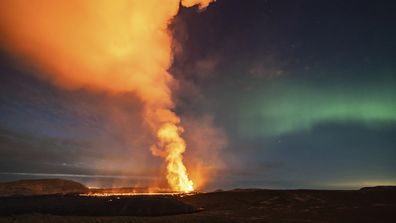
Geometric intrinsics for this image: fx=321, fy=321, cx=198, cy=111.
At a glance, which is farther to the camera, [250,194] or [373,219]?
[250,194]

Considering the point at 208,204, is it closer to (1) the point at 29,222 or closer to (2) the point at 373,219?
(2) the point at 373,219

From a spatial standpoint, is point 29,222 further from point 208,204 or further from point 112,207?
point 208,204

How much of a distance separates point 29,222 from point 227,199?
5792 centimetres

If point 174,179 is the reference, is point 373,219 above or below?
below

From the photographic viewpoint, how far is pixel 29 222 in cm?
5291

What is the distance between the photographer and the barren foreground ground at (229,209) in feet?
195

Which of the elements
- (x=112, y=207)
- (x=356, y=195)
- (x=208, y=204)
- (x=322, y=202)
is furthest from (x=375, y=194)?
(x=112, y=207)

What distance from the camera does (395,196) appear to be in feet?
294

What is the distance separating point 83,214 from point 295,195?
6181 cm

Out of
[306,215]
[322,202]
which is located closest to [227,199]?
[322,202]

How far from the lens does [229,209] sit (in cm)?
7950

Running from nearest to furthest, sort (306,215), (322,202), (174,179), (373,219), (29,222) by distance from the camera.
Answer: (29,222) < (373,219) < (306,215) < (322,202) < (174,179)

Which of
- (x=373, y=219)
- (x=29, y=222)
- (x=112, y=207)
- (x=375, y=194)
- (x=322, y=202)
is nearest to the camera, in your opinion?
(x=29, y=222)

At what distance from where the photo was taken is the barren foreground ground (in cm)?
5944
